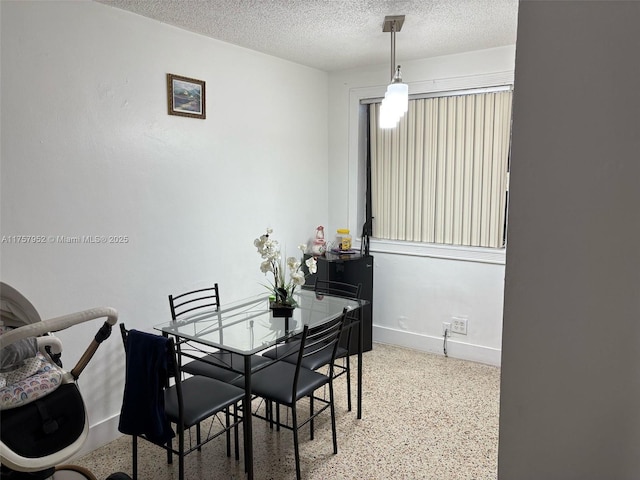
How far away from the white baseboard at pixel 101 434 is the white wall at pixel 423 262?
235 centimetres

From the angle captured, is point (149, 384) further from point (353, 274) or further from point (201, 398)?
point (353, 274)

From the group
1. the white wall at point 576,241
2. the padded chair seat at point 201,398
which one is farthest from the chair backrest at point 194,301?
the white wall at point 576,241

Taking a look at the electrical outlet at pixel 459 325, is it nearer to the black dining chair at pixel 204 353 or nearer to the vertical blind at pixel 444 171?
the vertical blind at pixel 444 171

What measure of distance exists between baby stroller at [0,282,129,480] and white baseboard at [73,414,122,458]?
2.49ft

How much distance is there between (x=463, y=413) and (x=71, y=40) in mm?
3160

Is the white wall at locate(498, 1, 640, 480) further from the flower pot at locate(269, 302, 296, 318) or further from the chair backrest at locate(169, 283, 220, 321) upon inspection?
the chair backrest at locate(169, 283, 220, 321)

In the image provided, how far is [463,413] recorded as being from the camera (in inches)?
114

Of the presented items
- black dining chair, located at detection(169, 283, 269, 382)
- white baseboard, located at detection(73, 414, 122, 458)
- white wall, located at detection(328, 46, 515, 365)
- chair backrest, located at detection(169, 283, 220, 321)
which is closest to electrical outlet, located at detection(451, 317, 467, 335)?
white wall, located at detection(328, 46, 515, 365)

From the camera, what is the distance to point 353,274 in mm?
3832

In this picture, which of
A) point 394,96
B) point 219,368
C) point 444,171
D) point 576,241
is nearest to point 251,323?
point 219,368

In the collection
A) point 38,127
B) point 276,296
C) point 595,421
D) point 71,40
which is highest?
point 71,40

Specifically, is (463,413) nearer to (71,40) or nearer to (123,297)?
(123,297)

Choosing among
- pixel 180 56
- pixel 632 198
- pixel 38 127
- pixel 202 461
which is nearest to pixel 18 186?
pixel 38 127

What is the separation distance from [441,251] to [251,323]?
6.36ft
